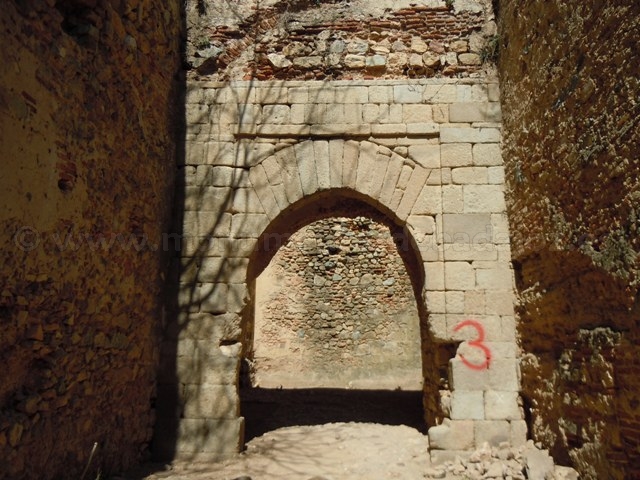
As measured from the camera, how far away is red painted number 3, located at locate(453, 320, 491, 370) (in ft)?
14.4

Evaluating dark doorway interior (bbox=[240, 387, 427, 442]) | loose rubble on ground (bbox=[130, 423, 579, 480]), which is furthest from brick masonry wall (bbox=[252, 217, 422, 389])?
loose rubble on ground (bbox=[130, 423, 579, 480])

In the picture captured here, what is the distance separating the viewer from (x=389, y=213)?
4.92 meters

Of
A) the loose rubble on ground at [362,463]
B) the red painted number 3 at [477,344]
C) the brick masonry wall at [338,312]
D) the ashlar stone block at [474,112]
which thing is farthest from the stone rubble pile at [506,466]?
the brick masonry wall at [338,312]

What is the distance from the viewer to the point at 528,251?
4.22 metres

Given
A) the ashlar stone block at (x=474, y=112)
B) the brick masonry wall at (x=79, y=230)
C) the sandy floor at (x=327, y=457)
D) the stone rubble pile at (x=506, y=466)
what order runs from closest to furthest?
the brick masonry wall at (x=79, y=230)
the stone rubble pile at (x=506, y=466)
the sandy floor at (x=327, y=457)
the ashlar stone block at (x=474, y=112)

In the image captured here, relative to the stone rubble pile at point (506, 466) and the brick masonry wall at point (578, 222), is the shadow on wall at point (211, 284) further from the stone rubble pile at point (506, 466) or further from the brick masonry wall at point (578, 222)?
the brick masonry wall at point (578, 222)

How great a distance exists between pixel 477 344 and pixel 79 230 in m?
3.39

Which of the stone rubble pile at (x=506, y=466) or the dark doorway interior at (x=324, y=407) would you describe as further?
the dark doorway interior at (x=324, y=407)

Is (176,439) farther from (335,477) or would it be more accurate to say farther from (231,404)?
(335,477)

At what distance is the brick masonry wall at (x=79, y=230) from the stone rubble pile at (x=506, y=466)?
2638mm

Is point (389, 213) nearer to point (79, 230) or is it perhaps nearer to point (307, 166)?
point (307, 166)

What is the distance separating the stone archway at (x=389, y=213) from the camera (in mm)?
4391

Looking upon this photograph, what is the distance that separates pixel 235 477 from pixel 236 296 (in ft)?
5.06

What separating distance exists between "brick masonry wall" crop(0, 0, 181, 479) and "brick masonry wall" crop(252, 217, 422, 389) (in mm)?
6462
